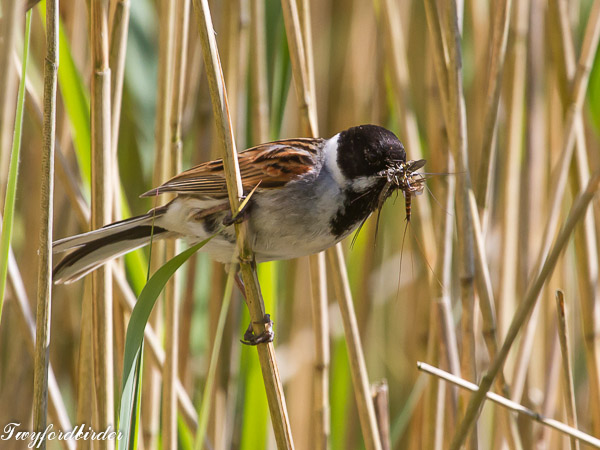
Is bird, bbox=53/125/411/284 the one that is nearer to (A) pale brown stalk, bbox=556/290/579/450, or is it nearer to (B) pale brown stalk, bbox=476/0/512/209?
(B) pale brown stalk, bbox=476/0/512/209

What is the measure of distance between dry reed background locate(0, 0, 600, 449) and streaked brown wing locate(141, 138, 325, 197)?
0.06m

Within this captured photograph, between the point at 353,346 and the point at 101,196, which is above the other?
the point at 101,196

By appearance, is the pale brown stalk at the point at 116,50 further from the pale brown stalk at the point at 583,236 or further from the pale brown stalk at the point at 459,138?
the pale brown stalk at the point at 583,236

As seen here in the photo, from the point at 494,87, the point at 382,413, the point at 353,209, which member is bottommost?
the point at 382,413

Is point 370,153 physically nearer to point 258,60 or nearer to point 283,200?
point 283,200

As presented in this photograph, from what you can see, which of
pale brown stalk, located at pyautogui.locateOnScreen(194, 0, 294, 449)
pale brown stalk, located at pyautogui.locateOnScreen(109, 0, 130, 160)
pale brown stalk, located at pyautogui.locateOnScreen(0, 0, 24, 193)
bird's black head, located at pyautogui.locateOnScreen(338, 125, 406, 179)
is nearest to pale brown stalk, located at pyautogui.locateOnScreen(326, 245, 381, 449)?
bird's black head, located at pyautogui.locateOnScreen(338, 125, 406, 179)

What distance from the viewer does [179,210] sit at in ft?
5.41

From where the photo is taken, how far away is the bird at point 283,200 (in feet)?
4.95

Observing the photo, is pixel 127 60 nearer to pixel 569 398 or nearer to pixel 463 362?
pixel 463 362

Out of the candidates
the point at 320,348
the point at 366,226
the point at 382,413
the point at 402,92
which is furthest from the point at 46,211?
the point at 366,226

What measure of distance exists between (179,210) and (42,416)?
678mm

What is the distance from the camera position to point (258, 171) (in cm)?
159

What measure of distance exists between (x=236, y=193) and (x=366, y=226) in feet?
3.88

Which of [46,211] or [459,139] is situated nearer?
[46,211]
